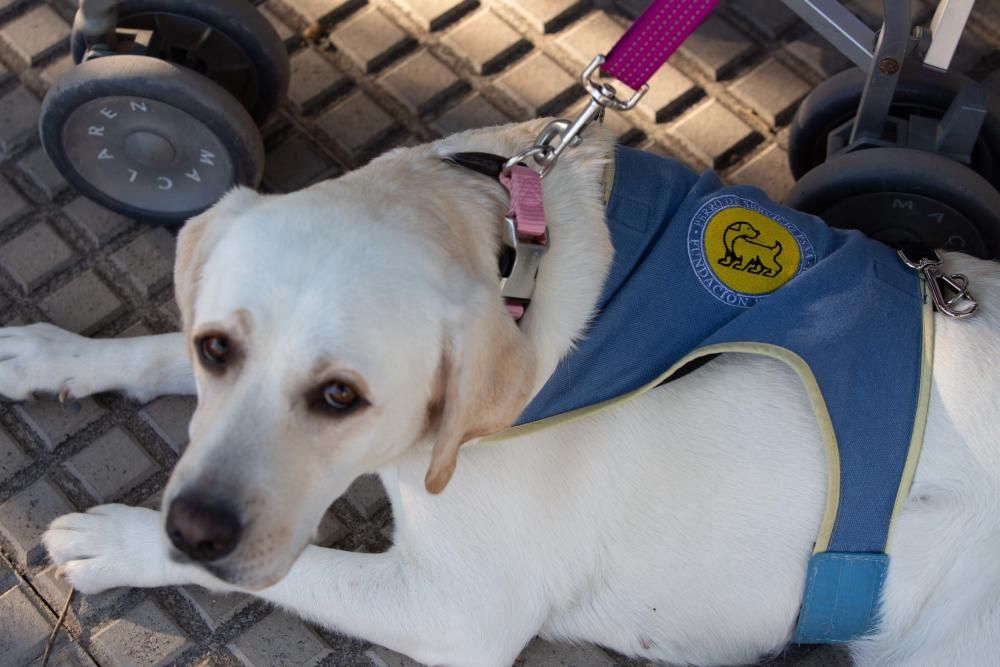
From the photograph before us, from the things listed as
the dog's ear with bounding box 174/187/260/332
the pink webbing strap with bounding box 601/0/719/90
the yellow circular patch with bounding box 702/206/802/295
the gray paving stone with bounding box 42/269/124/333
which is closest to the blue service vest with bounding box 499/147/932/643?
the yellow circular patch with bounding box 702/206/802/295

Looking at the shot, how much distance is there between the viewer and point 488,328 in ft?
6.73

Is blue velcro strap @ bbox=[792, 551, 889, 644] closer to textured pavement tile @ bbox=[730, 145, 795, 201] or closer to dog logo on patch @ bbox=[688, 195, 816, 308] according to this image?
dog logo on patch @ bbox=[688, 195, 816, 308]

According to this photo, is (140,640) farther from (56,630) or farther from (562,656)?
(562,656)

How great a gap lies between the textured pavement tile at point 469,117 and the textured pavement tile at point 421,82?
59 millimetres

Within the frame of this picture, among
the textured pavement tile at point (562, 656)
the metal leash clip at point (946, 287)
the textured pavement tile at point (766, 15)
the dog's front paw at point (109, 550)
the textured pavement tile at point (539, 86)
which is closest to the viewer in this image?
the metal leash clip at point (946, 287)

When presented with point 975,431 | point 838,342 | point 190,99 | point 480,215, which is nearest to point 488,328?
point 480,215

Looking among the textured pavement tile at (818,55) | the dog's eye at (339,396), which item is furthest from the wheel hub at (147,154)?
the textured pavement tile at (818,55)

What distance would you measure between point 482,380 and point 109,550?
124cm

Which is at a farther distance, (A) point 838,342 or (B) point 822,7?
(B) point 822,7

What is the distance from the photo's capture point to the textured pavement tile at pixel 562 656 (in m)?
2.84

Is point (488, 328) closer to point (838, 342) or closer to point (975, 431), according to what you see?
point (838, 342)

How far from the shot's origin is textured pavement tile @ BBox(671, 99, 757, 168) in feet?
12.2

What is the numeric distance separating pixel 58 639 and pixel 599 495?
142 centimetres

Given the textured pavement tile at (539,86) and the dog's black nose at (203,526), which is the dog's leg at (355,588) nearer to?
the dog's black nose at (203,526)
